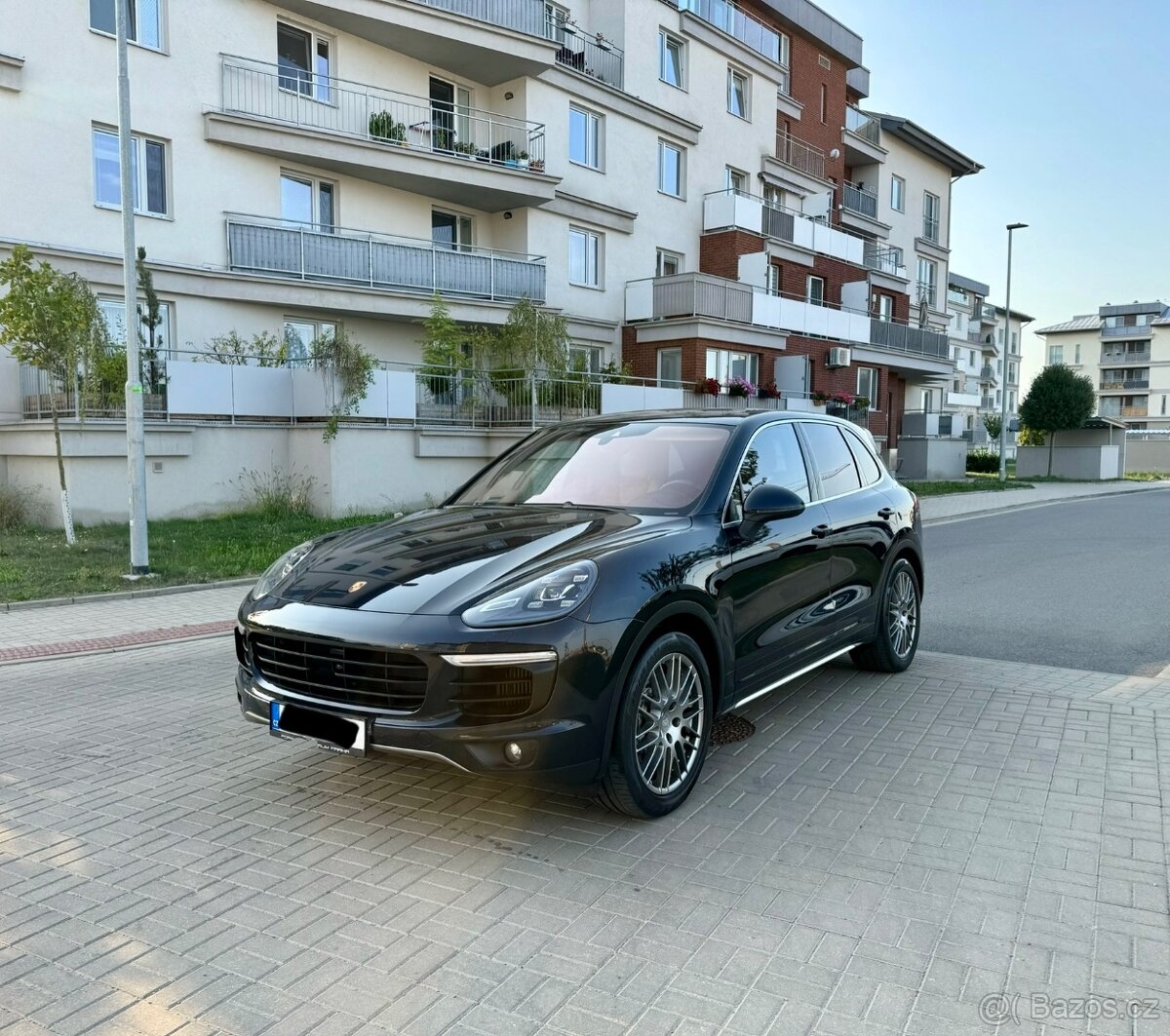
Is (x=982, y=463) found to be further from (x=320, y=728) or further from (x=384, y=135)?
(x=320, y=728)

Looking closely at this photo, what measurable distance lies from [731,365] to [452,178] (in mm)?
10292

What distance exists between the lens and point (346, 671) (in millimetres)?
3717

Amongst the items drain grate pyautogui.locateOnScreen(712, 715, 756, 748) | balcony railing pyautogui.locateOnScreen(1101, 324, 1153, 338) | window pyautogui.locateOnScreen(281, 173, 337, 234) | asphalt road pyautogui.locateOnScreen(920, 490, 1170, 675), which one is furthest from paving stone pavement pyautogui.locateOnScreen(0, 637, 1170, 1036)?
balcony railing pyautogui.locateOnScreen(1101, 324, 1153, 338)

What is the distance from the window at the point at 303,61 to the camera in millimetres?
19156

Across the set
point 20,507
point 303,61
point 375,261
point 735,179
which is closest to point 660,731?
point 20,507

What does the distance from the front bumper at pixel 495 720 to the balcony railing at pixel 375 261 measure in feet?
54.3

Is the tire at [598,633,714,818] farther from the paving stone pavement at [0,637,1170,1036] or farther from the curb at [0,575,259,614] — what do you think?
the curb at [0,575,259,614]

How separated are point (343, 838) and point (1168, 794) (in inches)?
148

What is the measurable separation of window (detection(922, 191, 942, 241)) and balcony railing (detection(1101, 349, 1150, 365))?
64735mm

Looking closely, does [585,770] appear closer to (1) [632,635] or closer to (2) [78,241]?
(1) [632,635]

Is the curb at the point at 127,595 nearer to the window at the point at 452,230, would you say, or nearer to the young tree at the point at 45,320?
the young tree at the point at 45,320

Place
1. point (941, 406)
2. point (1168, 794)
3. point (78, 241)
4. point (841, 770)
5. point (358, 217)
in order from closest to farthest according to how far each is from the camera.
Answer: point (1168, 794), point (841, 770), point (78, 241), point (358, 217), point (941, 406)

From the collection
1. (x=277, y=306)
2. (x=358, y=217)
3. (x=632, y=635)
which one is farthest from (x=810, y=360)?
(x=632, y=635)

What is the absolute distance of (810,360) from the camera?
30281 mm
